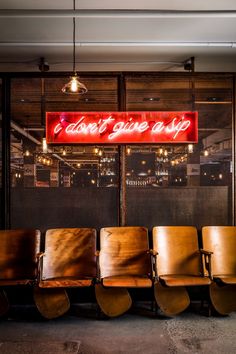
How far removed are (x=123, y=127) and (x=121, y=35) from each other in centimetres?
130

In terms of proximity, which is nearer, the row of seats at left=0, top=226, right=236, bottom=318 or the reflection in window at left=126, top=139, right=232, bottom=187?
the row of seats at left=0, top=226, right=236, bottom=318

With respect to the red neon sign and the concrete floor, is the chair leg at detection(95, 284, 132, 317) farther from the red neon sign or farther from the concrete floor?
the red neon sign

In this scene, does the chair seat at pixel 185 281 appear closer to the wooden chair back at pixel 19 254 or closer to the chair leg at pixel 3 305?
the wooden chair back at pixel 19 254

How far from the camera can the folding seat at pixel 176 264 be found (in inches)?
174

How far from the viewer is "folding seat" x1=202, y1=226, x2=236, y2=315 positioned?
4457mm

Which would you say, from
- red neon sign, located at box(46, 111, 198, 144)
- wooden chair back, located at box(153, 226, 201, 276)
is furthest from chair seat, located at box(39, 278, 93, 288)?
red neon sign, located at box(46, 111, 198, 144)

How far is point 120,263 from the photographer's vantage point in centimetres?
475

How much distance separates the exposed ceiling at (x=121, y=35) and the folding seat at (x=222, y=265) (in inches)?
109

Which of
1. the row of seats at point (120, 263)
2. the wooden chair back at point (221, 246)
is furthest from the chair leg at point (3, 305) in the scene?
the wooden chair back at point (221, 246)

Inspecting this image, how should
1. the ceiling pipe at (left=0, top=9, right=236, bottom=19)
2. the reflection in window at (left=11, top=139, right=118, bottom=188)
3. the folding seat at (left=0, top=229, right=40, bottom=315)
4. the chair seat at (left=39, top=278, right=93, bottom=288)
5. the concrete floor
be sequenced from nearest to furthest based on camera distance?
1. the concrete floor
2. the ceiling pipe at (left=0, top=9, right=236, bottom=19)
3. the chair seat at (left=39, top=278, right=93, bottom=288)
4. the folding seat at (left=0, top=229, right=40, bottom=315)
5. the reflection in window at (left=11, top=139, right=118, bottom=188)

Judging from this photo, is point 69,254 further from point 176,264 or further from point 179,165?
point 179,165

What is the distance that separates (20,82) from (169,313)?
397 centimetres

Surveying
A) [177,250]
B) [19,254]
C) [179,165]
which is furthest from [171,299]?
[19,254]

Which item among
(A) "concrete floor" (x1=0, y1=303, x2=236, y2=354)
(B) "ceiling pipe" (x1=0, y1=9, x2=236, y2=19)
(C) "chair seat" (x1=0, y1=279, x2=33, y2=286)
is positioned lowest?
(A) "concrete floor" (x1=0, y1=303, x2=236, y2=354)
